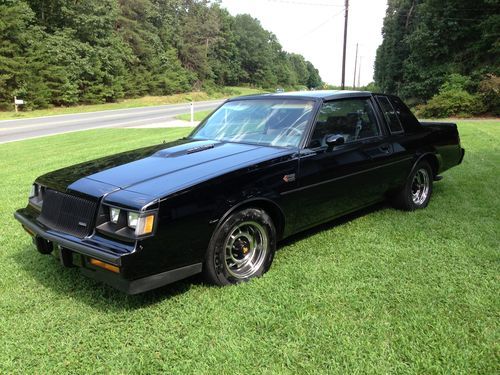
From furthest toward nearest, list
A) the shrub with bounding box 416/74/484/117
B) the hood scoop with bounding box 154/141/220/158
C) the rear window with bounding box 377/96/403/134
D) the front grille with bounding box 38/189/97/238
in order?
1. the shrub with bounding box 416/74/484/117
2. the rear window with bounding box 377/96/403/134
3. the hood scoop with bounding box 154/141/220/158
4. the front grille with bounding box 38/189/97/238

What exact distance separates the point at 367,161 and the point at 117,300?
Result: 9.35 ft

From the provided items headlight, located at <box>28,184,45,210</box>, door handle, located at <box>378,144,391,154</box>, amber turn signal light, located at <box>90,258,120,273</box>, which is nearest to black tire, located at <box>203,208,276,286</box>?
amber turn signal light, located at <box>90,258,120,273</box>

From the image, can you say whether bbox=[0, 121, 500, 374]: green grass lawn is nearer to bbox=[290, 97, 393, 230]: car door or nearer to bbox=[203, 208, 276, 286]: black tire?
bbox=[203, 208, 276, 286]: black tire

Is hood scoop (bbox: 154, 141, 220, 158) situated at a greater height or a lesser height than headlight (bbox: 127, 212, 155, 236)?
greater

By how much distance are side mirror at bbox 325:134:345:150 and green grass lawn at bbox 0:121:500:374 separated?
1002mm

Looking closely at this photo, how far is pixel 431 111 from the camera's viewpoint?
22.1 meters

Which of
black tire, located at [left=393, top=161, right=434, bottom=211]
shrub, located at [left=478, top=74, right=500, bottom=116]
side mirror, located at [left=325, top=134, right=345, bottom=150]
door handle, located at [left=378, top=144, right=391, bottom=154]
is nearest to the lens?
side mirror, located at [left=325, top=134, right=345, bottom=150]

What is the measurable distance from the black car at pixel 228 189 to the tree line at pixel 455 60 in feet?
62.0

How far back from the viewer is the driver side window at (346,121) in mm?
4125

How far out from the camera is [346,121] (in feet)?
14.7

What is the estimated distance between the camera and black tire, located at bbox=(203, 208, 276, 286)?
10.7ft

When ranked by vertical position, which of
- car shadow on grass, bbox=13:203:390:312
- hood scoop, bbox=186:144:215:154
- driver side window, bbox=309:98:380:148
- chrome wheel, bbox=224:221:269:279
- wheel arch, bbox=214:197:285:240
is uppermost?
driver side window, bbox=309:98:380:148

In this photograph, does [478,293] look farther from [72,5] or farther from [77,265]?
[72,5]

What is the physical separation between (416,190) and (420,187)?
9 centimetres
